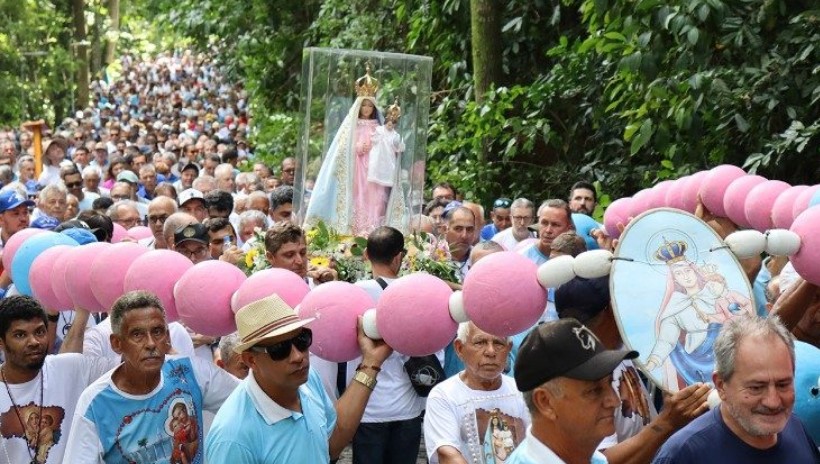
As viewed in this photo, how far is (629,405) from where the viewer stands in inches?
224

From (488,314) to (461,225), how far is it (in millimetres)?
5436

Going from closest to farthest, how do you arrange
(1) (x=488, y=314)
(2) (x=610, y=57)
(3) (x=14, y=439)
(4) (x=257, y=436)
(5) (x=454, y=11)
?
(4) (x=257, y=436), (1) (x=488, y=314), (3) (x=14, y=439), (2) (x=610, y=57), (5) (x=454, y=11)

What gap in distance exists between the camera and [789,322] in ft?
19.2

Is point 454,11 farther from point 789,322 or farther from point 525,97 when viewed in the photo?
point 789,322

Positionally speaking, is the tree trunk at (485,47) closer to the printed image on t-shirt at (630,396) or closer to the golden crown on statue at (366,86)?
the golden crown on statue at (366,86)

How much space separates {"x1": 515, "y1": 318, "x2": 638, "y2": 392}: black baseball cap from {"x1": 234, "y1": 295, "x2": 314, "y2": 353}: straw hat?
1.18 m

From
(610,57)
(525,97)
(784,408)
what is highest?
(784,408)

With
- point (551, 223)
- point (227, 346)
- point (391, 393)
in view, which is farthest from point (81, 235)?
point (551, 223)

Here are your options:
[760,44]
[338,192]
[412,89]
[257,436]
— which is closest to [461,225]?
[338,192]

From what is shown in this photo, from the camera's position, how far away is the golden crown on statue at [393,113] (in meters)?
11.9

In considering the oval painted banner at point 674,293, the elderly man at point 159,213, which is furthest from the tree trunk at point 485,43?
the oval painted banner at point 674,293

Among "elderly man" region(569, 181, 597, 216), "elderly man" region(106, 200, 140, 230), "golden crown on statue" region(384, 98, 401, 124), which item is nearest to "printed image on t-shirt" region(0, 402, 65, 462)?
"elderly man" region(106, 200, 140, 230)

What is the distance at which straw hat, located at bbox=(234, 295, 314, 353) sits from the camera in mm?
4973

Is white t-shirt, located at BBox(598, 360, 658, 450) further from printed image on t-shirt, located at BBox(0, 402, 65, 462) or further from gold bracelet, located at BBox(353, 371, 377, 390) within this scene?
printed image on t-shirt, located at BBox(0, 402, 65, 462)
